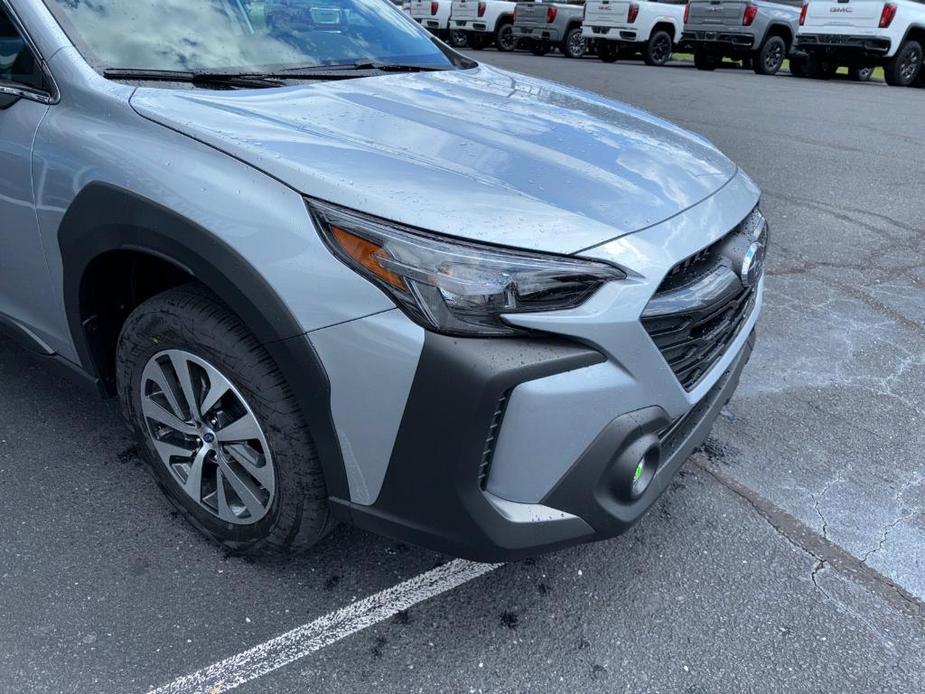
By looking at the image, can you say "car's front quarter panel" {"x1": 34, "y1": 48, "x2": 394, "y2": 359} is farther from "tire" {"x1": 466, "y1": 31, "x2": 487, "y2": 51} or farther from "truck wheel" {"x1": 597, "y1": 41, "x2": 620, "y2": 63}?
"tire" {"x1": 466, "y1": 31, "x2": 487, "y2": 51}

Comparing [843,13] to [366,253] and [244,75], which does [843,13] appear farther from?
[366,253]

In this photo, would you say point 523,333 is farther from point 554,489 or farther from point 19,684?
point 19,684

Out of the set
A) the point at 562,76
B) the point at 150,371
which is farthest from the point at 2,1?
the point at 562,76

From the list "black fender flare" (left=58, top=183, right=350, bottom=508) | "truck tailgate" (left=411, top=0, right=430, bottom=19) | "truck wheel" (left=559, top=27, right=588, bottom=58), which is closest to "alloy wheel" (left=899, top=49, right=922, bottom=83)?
"truck wheel" (left=559, top=27, right=588, bottom=58)

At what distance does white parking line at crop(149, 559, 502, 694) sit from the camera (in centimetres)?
203

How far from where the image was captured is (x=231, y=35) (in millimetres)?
2652

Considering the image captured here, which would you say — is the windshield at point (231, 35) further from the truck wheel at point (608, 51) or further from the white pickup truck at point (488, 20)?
the white pickup truck at point (488, 20)

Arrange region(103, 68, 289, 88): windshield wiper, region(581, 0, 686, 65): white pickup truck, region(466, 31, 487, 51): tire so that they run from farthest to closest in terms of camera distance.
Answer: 1. region(466, 31, 487, 51): tire
2. region(581, 0, 686, 65): white pickup truck
3. region(103, 68, 289, 88): windshield wiper

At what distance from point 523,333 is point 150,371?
119cm

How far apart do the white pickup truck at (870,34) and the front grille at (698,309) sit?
43.0 ft

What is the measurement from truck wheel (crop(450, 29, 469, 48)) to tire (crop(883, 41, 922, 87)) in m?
11.9

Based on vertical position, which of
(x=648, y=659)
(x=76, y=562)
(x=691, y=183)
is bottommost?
(x=76, y=562)

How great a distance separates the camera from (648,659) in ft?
6.95

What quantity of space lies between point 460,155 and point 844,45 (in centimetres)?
1397
